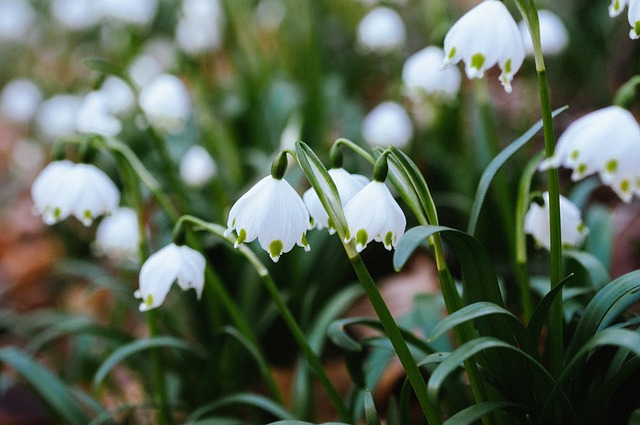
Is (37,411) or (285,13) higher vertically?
(285,13)

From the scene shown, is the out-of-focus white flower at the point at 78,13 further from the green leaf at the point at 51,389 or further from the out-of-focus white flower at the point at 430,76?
the green leaf at the point at 51,389

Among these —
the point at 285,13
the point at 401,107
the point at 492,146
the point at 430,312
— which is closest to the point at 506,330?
the point at 430,312

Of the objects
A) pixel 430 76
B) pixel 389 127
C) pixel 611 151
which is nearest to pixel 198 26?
pixel 389 127

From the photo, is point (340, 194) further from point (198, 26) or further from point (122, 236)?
point (198, 26)

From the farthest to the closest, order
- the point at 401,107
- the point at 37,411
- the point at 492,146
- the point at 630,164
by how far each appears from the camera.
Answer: the point at 401,107
the point at 37,411
the point at 492,146
the point at 630,164

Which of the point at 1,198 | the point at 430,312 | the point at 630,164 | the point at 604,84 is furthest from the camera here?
the point at 1,198

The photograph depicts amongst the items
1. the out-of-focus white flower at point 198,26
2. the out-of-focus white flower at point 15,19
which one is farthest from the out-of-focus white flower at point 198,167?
the out-of-focus white flower at point 15,19

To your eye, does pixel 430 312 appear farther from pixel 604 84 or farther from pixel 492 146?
pixel 604 84
